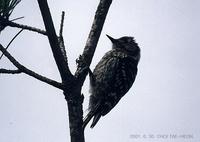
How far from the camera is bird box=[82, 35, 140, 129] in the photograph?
5.39 metres

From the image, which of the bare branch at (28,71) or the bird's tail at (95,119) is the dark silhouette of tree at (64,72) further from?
the bird's tail at (95,119)

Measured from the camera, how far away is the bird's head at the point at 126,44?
663cm

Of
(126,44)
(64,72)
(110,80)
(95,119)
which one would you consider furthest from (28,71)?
(126,44)

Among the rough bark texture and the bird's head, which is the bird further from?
the rough bark texture

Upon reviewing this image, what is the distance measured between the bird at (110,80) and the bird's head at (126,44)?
0.16 m

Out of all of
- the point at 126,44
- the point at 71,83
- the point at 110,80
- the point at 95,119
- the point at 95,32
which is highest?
the point at 95,32

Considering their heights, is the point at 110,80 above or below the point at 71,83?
below

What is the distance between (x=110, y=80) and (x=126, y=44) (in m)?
1.35

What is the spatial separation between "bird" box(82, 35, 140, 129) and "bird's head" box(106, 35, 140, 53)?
0.52ft

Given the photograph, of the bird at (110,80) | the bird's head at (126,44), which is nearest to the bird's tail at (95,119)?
the bird at (110,80)

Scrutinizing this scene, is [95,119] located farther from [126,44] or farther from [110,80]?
[126,44]

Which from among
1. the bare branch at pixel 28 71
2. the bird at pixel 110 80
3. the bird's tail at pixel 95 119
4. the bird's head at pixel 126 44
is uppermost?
the bird's head at pixel 126 44

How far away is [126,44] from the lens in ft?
22.2

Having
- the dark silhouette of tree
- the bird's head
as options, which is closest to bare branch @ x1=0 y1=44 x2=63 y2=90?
the dark silhouette of tree
